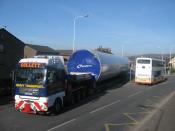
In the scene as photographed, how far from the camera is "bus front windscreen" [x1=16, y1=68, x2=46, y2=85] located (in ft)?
50.6

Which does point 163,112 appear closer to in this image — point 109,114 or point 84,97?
point 109,114

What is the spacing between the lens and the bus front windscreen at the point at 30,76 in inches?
607

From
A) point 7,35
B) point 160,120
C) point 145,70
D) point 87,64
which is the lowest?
point 160,120

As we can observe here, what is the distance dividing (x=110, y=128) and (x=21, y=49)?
42.4m

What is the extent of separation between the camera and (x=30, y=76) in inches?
615

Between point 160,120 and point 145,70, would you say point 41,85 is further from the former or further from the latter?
point 145,70

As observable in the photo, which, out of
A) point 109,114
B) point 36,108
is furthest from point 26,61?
point 109,114

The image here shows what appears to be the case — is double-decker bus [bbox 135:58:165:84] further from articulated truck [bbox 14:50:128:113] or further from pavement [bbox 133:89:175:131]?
articulated truck [bbox 14:50:128:113]

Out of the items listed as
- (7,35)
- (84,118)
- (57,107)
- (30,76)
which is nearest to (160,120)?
(84,118)

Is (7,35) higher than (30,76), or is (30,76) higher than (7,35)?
(7,35)

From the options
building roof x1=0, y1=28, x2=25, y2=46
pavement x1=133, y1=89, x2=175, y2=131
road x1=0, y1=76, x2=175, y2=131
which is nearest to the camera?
road x1=0, y1=76, x2=175, y2=131

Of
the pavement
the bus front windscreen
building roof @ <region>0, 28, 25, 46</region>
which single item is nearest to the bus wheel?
the bus front windscreen

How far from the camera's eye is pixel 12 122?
550 inches

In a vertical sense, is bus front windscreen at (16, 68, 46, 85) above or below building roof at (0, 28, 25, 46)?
→ below
